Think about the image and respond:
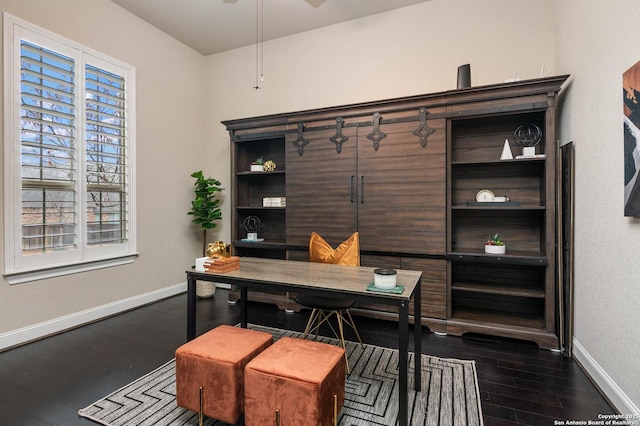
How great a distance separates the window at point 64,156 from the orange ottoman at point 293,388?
2621 millimetres

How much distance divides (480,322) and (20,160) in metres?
4.44

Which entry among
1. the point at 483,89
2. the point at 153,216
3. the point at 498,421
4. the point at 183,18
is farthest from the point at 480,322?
the point at 183,18

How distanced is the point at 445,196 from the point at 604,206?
3.78 feet

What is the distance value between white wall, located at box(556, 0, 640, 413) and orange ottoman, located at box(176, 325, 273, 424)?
2.13 meters

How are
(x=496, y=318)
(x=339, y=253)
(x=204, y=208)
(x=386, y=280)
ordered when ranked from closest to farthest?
(x=386, y=280), (x=339, y=253), (x=496, y=318), (x=204, y=208)

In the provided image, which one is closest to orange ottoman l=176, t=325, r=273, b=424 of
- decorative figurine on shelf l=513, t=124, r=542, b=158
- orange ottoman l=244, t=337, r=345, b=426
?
orange ottoman l=244, t=337, r=345, b=426

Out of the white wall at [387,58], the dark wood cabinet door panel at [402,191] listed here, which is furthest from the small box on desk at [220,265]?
the white wall at [387,58]

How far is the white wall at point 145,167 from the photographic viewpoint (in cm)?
278

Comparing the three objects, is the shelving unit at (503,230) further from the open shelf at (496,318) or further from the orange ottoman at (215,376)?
the orange ottoman at (215,376)

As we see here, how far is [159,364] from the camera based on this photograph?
7.64 ft

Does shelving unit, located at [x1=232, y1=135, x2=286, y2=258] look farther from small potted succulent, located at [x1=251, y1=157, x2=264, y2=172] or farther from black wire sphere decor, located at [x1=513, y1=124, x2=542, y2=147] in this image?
black wire sphere decor, located at [x1=513, y1=124, x2=542, y2=147]

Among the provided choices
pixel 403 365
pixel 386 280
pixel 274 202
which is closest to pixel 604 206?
pixel 386 280

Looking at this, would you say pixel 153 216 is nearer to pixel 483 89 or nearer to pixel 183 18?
pixel 183 18

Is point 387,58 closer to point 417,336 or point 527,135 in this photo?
point 527,135
